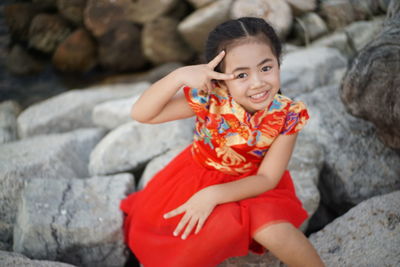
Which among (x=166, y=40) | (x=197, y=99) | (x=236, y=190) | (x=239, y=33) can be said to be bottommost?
(x=166, y=40)

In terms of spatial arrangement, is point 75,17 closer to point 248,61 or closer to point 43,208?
point 43,208

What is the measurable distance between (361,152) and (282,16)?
7.96 ft

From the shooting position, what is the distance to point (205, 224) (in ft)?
4.98

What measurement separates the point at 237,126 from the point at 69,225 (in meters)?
1.00

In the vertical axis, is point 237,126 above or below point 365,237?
above

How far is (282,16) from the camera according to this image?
13.7 feet

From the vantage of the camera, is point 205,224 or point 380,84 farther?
point 380,84

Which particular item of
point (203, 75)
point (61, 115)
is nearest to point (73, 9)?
point (61, 115)

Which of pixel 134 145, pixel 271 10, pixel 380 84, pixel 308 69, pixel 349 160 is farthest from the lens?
pixel 271 10

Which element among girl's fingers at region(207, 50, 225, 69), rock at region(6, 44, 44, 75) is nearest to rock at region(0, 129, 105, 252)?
girl's fingers at region(207, 50, 225, 69)

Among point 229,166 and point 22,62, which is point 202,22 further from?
point 229,166

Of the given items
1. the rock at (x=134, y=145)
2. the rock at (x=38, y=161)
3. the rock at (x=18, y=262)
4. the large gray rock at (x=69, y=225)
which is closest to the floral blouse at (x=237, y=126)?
the large gray rock at (x=69, y=225)

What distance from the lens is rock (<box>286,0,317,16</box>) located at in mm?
4296

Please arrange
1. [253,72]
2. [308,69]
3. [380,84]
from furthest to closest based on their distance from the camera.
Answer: [308,69] → [380,84] → [253,72]
